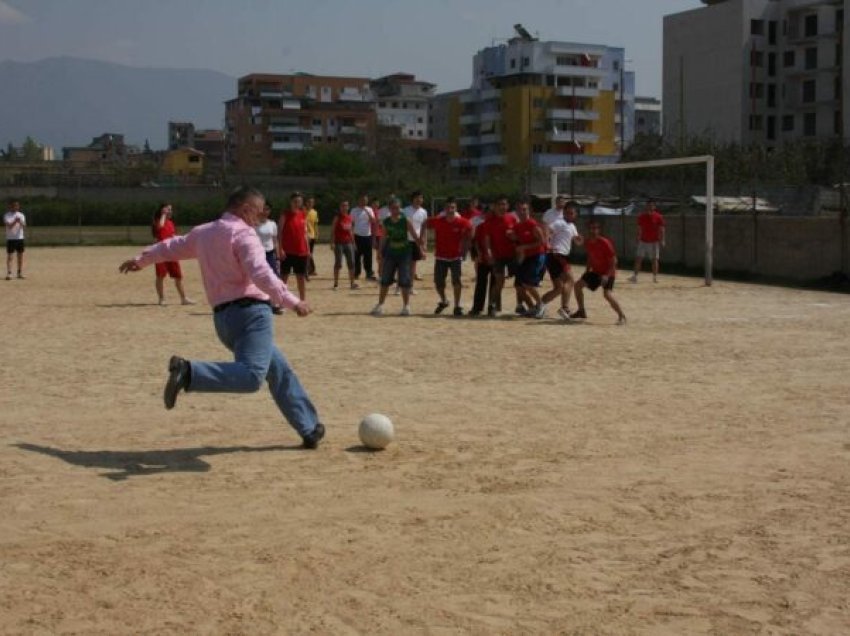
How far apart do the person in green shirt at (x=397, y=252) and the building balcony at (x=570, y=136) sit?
353 feet

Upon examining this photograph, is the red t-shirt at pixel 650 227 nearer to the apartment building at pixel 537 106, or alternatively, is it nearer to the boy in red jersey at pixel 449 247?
the boy in red jersey at pixel 449 247

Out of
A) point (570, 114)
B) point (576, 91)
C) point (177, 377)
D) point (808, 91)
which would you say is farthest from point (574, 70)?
point (177, 377)

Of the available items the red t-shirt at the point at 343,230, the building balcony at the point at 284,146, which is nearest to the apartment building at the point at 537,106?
the building balcony at the point at 284,146

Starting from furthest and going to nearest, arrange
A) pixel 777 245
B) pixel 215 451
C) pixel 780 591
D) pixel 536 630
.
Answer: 1. pixel 777 245
2. pixel 215 451
3. pixel 780 591
4. pixel 536 630

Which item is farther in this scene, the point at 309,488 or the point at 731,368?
the point at 731,368

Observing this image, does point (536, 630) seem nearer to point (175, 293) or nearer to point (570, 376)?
point (570, 376)

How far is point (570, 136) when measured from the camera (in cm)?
12469

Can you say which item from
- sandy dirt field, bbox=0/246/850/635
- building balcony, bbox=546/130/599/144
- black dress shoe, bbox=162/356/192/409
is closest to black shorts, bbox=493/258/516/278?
sandy dirt field, bbox=0/246/850/635

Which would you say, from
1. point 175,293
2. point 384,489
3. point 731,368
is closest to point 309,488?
point 384,489

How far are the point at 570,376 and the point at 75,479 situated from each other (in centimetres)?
595

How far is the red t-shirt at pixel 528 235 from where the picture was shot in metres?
18.3

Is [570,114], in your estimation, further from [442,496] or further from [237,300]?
[442,496]

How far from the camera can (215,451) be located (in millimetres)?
8461

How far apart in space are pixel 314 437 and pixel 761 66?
93279 mm
